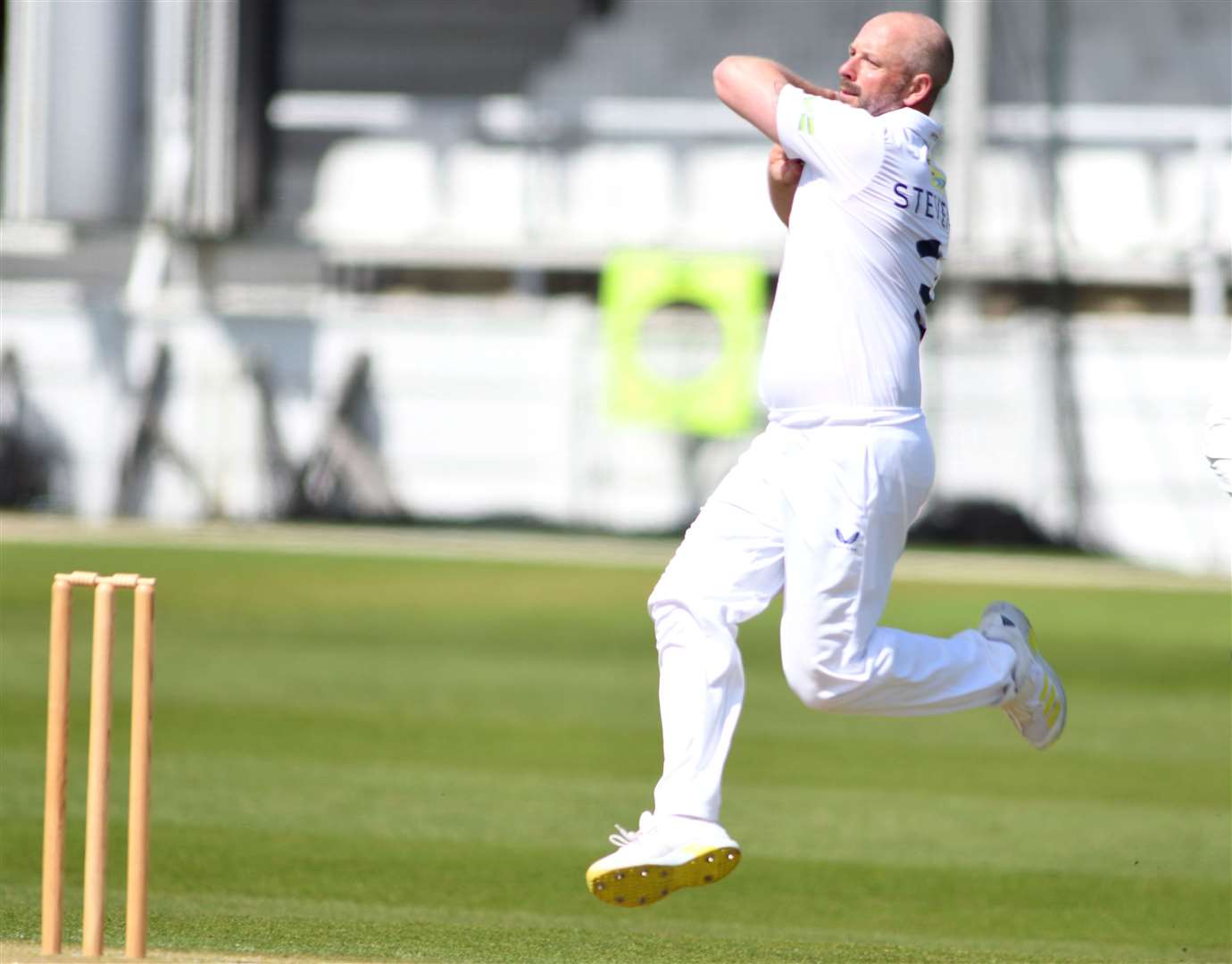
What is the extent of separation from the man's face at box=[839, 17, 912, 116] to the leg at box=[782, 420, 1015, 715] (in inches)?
28.4

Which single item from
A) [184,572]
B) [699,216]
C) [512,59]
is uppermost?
[512,59]

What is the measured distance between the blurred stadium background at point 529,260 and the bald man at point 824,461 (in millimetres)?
12643

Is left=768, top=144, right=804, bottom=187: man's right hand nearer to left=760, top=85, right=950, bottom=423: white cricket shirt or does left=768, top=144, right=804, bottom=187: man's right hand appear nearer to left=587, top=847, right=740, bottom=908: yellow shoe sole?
left=760, top=85, right=950, bottom=423: white cricket shirt

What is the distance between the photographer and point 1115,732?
8.94m

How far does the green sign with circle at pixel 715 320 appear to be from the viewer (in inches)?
694

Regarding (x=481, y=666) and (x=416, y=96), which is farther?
(x=416, y=96)

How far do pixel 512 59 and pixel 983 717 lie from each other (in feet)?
47.1

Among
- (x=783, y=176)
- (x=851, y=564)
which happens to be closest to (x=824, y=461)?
(x=851, y=564)

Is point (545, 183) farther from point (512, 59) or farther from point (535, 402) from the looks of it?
point (535, 402)

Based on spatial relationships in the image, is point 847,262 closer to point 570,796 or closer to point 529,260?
point 570,796

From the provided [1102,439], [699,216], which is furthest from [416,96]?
[1102,439]

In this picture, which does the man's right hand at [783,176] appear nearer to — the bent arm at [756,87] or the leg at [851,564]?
the bent arm at [756,87]

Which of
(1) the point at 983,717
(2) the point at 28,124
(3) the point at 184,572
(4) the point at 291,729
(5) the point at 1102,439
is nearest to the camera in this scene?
(4) the point at 291,729

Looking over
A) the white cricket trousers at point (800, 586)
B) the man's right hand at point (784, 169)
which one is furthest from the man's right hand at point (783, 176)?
the white cricket trousers at point (800, 586)
